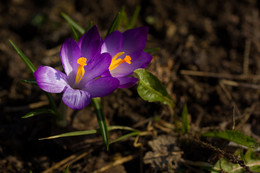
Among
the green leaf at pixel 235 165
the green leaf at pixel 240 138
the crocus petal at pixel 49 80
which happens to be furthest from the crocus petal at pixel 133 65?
the green leaf at pixel 235 165

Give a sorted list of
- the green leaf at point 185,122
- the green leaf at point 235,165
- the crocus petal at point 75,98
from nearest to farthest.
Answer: the crocus petal at point 75,98 < the green leaf at point 235,165 < the green leaf at point 185,122

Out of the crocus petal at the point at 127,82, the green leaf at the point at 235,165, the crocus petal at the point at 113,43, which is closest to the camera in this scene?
the crocus petal at the point at 127,82

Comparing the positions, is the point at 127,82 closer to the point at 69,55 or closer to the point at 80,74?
the point at 80,74

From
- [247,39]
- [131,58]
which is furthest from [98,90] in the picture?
[247,39]

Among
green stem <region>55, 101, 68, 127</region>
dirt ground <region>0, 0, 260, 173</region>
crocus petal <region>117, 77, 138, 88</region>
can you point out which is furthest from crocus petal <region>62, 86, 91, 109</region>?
dirt ground <region>0, 0, 260, 173</region>

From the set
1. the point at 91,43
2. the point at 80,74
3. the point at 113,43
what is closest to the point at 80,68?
the point at 80,74

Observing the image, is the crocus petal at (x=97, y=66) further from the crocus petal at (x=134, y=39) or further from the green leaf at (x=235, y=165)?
the green leaf at (x=235, y=165)

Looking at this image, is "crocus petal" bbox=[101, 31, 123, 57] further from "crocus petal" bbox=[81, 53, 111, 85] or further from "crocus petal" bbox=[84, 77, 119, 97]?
"crocus petal" bbox=[84, 77, 119, 97]

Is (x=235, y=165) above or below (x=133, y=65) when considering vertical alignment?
below
